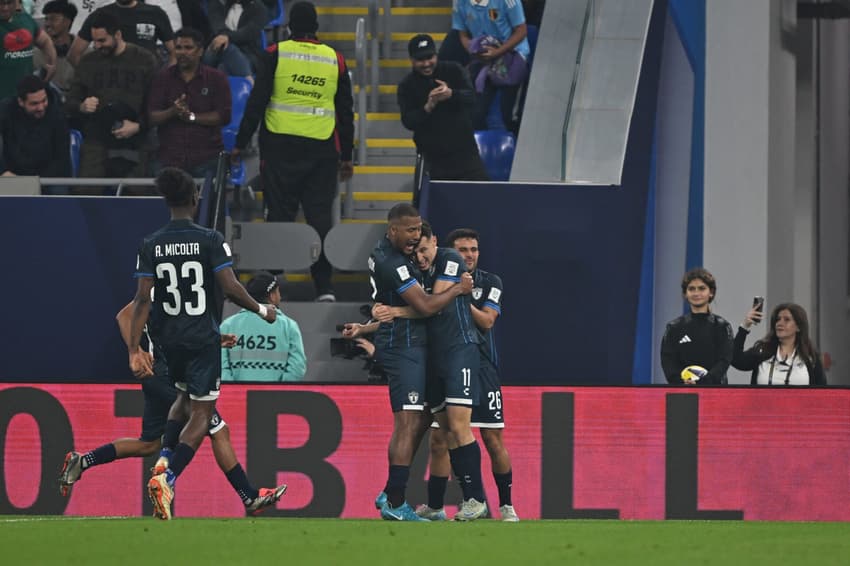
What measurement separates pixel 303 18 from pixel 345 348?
2.73 m

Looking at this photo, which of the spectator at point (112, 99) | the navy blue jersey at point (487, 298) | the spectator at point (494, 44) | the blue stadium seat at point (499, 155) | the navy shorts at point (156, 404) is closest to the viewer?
the navy shorts at point (156, 404)

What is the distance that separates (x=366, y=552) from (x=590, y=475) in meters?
4.62

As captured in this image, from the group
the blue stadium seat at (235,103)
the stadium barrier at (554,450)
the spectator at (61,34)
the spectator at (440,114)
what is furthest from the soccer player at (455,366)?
the spectator at (61,34)

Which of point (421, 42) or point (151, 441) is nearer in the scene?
point (151, 441)

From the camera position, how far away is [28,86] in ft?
47.2

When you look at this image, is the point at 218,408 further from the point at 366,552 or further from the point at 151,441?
the point at 366,552

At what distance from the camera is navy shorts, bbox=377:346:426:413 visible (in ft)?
33.4

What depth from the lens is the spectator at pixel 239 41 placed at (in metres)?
16.4

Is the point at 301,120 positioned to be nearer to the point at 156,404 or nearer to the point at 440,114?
the point at 440,114

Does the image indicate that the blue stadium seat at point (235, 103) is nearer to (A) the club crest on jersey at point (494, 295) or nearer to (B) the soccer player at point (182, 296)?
(A) the club crest on jersey at point (494, 295)

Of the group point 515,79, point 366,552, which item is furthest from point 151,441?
point 515,79

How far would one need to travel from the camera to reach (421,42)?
14.7 m

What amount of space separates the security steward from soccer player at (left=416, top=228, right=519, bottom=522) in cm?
341

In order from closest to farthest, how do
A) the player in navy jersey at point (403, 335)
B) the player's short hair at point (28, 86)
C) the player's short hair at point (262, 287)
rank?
the player in navy jersey at point (403, 335) < the player's short hair at point (262, 287) < the player's short hair at point (28, 86)
